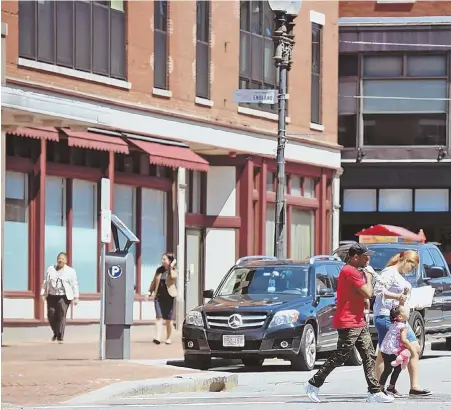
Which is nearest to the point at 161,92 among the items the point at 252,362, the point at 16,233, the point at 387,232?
the point at 16,233

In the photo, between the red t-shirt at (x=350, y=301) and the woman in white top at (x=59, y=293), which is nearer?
the red t-shirt at (x=350, y=301)

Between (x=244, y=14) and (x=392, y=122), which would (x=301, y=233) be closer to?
(x=392, y=122)

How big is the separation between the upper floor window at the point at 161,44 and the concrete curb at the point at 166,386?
45.0ft

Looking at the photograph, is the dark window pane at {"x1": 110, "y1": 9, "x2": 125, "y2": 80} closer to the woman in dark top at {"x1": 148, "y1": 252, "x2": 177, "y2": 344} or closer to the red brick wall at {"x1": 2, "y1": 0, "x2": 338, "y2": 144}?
the red brick wall at {"x1": 2, "y1": 0, "x2": 338, "y2": 144}

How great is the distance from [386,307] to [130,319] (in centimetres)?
610

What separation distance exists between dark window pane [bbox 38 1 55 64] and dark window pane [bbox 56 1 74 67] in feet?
0.63

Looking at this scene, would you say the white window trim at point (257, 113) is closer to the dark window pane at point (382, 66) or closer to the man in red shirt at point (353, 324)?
the dark window pane at point (382, 66)

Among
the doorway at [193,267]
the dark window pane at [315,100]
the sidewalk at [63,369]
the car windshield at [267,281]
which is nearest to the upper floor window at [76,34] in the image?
the doorway at [193,267]

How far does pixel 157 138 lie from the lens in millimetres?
31609

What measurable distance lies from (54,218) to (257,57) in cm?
961

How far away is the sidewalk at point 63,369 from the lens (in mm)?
16484

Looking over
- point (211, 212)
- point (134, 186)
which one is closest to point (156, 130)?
point (134, 186)

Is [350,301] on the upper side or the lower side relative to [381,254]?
lower

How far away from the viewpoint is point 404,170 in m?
43.3
